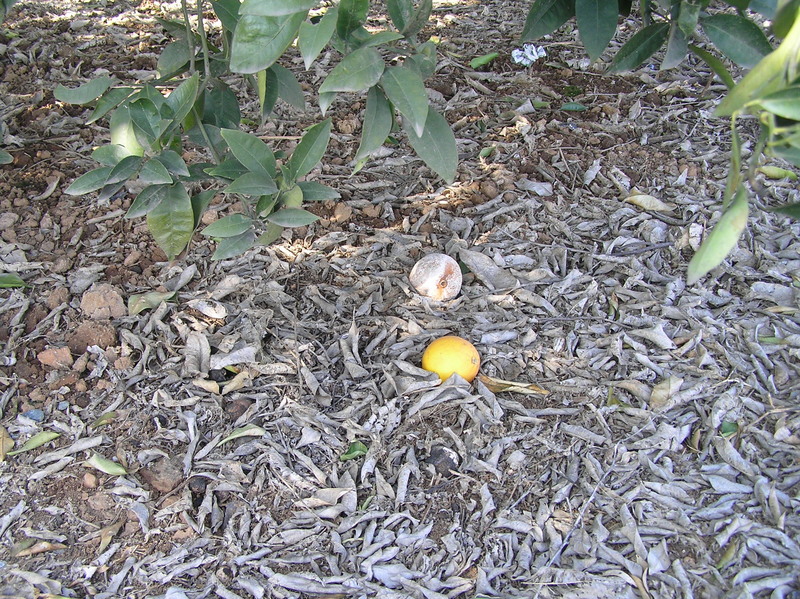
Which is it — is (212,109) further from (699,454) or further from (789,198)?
(789,198)

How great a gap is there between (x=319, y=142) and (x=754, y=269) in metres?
1.76

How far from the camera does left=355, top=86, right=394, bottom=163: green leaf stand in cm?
162

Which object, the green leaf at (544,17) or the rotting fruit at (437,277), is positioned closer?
the green leaf at (544,17)

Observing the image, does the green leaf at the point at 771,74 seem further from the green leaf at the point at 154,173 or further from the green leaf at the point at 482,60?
the green leaf at the point at 482,60

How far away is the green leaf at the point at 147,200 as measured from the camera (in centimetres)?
197

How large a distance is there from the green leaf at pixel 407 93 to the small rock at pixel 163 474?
1352 millimetres

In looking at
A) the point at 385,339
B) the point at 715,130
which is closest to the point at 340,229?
the point at 385,339

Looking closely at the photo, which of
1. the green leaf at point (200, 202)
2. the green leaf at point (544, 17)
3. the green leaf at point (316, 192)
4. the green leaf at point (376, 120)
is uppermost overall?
the green leaf at point (544, 17)

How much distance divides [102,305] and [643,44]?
202 centimetres

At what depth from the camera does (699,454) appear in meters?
2.15

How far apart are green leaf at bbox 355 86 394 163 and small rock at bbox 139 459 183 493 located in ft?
3.97

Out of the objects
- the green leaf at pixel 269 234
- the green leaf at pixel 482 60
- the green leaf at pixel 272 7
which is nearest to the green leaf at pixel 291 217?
the green leaf at pixel 269 234

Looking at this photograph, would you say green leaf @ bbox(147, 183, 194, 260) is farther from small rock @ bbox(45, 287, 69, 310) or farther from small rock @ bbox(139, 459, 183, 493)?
small rock @ bbox(45, 287, 69, 310)

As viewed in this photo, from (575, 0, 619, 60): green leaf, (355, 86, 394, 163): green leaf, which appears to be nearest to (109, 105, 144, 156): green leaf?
(355, 86, 394, 163): green leaf
